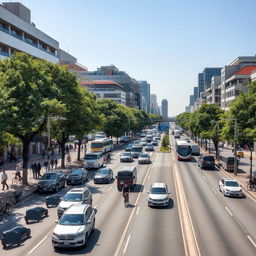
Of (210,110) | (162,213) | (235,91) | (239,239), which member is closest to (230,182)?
(162,213)

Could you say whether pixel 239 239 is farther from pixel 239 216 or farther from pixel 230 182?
pixel 230 182

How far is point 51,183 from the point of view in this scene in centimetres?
3528

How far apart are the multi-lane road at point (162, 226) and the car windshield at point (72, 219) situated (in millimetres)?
1375

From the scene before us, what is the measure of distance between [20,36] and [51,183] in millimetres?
44240

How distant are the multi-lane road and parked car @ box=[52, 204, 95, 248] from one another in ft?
1.60

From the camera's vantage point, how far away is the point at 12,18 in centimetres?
6334

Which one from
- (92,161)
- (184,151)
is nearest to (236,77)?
(184,151)

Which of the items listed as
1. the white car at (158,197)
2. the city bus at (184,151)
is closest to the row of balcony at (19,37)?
the city bus at (184,151)

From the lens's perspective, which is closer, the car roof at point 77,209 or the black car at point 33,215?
the car roof at point 77,209

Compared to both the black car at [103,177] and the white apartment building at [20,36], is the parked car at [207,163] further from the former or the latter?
the white apartment building at [20,36]

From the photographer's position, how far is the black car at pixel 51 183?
35188 millimetres

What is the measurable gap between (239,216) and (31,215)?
1544cm

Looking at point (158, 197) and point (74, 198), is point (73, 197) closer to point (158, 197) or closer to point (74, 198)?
point (74, 198)

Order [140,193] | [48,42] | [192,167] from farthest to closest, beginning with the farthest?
[48,42], [192,167], [140,193]
